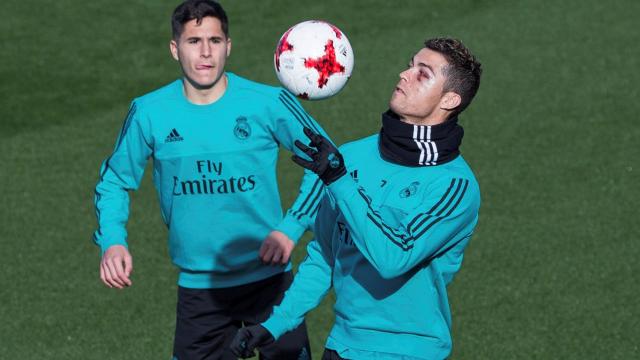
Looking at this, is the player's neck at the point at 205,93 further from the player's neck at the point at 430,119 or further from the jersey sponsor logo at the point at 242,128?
the player's neck at the point at 430,119

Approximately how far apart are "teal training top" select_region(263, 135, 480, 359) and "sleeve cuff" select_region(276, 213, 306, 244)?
117cm

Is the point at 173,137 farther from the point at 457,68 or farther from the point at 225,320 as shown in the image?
the point at 457,68

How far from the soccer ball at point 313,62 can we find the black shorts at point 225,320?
50.7 inches

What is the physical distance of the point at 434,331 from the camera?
238 inches

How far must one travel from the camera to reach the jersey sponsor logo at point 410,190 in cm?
596

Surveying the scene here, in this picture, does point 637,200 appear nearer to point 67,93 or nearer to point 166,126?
point 166,126

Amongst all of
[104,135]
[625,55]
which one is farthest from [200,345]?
[625,55]

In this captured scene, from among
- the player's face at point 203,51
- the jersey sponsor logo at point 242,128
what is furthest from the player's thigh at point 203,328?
the player's face at point 203,51

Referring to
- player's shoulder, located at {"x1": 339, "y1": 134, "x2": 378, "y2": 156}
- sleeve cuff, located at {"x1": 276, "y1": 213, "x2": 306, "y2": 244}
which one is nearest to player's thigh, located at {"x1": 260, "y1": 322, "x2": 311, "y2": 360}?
sleeve cuff, located at {"x1": 276, "y1": 213, "x2": 306, "y2": 244}

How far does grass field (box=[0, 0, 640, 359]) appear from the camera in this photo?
1027 centimetres

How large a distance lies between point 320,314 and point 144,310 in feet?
4.94

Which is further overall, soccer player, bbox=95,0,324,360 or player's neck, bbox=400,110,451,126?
soccer player, bbox=95,0,324,360

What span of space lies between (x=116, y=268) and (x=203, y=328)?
3.27ft

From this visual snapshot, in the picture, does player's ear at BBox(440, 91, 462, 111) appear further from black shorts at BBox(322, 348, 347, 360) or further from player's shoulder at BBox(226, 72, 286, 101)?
player's shoulder at BBox(226, 72, 286, 101)
